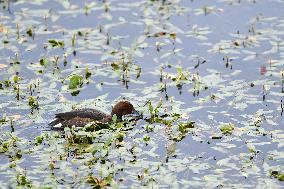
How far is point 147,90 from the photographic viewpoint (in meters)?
16.3

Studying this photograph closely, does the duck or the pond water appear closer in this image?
the pond water

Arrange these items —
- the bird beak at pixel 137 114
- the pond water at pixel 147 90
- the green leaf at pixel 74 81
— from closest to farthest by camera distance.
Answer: the pond water at pixel 147 90 → the bird beak at pixel 137 114 → the green leaf at pixel 74 81

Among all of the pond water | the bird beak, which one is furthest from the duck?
the bird beak

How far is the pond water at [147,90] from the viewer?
1327 centimetres

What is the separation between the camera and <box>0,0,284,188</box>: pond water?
13.3 meters

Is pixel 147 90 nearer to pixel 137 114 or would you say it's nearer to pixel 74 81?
pixel 137 114

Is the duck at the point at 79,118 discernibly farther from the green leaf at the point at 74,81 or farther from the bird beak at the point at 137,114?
the green leaf at the point at 74,81

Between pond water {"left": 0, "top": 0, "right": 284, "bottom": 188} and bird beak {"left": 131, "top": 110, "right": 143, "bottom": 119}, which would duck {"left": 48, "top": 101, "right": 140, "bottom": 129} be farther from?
bird beak {"left": 131, "top": 110, "right": 143, "bottom": 119}

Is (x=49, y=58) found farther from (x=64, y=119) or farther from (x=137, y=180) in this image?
(x=137, y=180)

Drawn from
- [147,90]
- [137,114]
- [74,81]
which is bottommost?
[137,114]

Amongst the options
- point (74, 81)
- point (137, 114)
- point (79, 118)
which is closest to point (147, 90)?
point (137, 114)

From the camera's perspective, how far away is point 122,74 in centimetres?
1712

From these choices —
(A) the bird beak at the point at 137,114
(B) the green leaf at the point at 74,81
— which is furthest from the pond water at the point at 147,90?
(A) the bird beak at the point at 137,114

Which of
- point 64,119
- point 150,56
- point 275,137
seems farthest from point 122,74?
point 275,137
